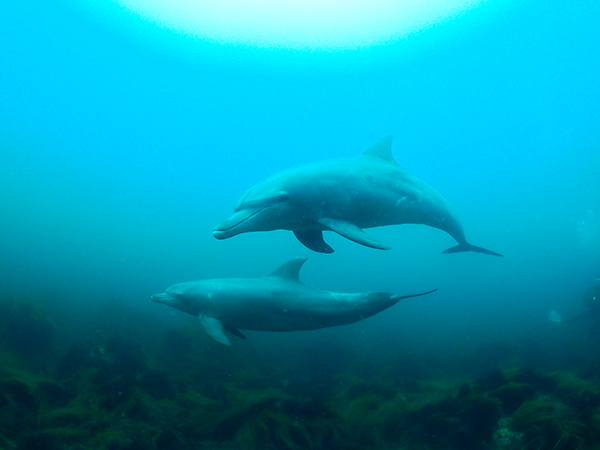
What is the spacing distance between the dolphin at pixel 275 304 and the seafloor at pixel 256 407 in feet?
4.93

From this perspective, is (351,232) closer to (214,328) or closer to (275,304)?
(275,304)

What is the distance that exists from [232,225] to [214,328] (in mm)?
2822

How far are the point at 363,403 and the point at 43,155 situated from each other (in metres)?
118

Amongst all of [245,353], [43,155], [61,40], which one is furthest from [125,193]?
[245,353]

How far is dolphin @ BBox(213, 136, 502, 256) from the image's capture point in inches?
169

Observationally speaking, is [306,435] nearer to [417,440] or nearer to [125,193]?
[417,440]

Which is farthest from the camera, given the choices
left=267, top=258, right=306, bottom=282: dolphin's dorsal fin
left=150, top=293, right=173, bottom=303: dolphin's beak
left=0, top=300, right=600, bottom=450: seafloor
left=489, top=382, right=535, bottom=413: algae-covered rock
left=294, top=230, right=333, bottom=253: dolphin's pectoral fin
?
left=150, top=293, right=173, bottom=303: dolphin's beak

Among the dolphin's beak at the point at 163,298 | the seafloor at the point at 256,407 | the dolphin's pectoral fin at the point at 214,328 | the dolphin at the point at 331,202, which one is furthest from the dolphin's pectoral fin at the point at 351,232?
→ the dolphin's beak at the point at 163,298

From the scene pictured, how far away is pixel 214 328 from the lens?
238 inches

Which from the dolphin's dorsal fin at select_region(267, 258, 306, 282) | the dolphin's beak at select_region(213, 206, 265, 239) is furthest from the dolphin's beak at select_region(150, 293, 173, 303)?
the dolphin's beak at select_region(213, 206, 265, 239)

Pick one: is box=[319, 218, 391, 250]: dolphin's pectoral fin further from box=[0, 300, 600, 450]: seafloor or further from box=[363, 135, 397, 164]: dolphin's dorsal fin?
box=[0, 300, 600, 450]: seafloor

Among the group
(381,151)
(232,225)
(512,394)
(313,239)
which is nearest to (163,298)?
(313,239)

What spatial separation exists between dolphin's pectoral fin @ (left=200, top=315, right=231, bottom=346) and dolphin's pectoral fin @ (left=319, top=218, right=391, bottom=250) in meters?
2.78

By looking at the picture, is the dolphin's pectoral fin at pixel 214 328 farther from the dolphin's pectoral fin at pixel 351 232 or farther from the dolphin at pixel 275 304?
the dolphin's pectoral fin at pixel 351 232
